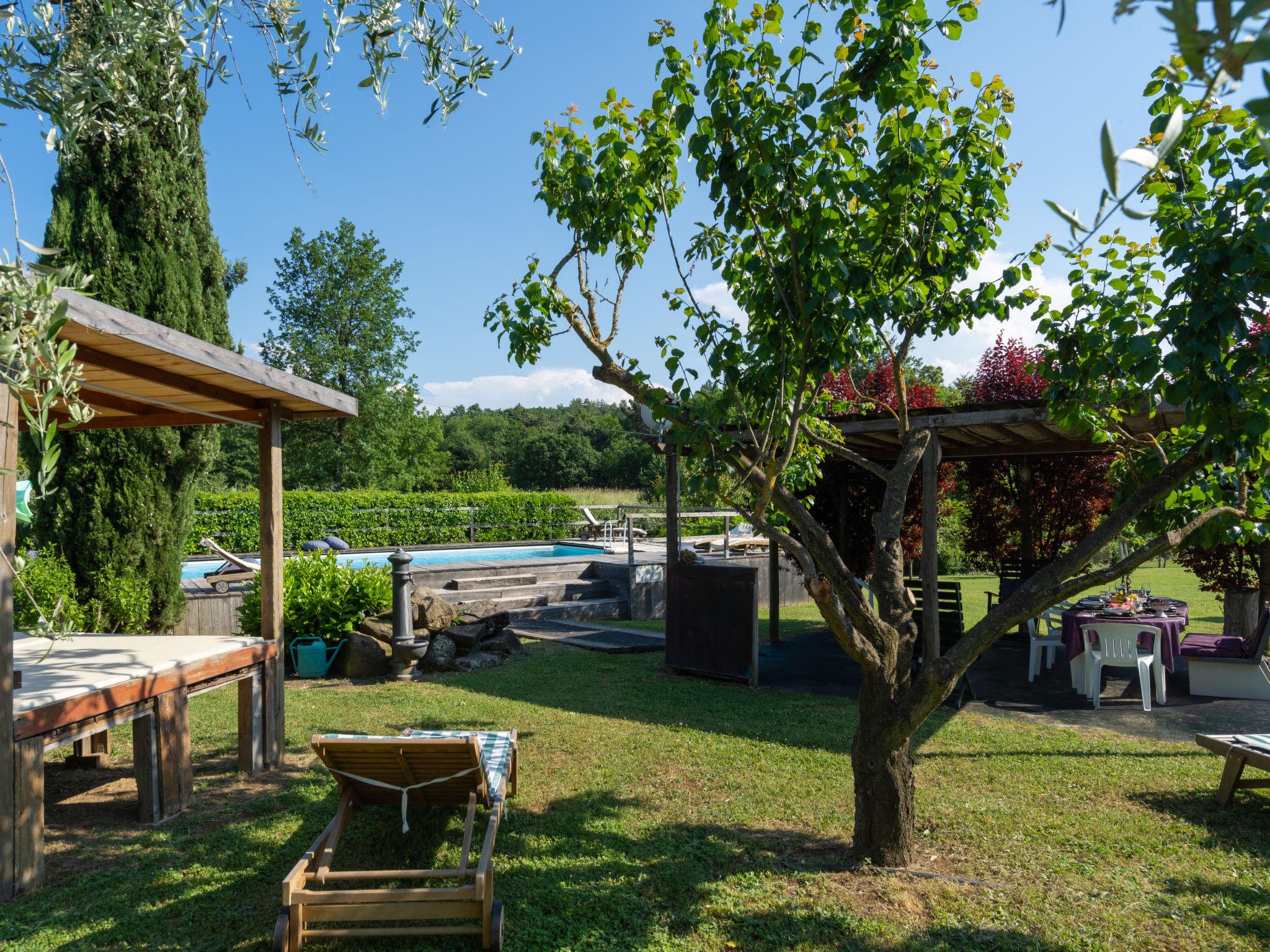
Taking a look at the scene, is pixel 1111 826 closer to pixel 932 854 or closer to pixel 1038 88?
pixel 932 854

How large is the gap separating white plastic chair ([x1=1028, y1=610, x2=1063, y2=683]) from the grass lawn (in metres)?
1.91

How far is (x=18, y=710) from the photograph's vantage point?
3.77 metres

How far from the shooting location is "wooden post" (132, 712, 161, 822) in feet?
15.1

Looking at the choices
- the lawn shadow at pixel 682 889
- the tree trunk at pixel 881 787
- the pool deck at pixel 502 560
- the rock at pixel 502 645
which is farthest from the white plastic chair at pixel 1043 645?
the pool deck at pixel 502 560

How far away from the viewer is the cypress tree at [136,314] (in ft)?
27.6

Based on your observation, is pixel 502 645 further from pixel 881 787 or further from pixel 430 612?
pixel 881 787

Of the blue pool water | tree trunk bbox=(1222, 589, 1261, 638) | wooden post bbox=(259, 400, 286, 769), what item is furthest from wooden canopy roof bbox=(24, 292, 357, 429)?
the blue pool water

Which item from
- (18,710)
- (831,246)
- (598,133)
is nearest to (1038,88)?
(831,246)

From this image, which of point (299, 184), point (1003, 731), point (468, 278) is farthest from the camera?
point (468, 278)

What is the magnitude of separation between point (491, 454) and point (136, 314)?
49033mm

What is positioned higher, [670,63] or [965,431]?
[670,63]

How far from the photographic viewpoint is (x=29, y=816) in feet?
12.3

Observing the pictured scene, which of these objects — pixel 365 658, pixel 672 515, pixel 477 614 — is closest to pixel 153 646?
pixel 365 658

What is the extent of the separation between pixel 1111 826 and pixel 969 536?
8.80m
